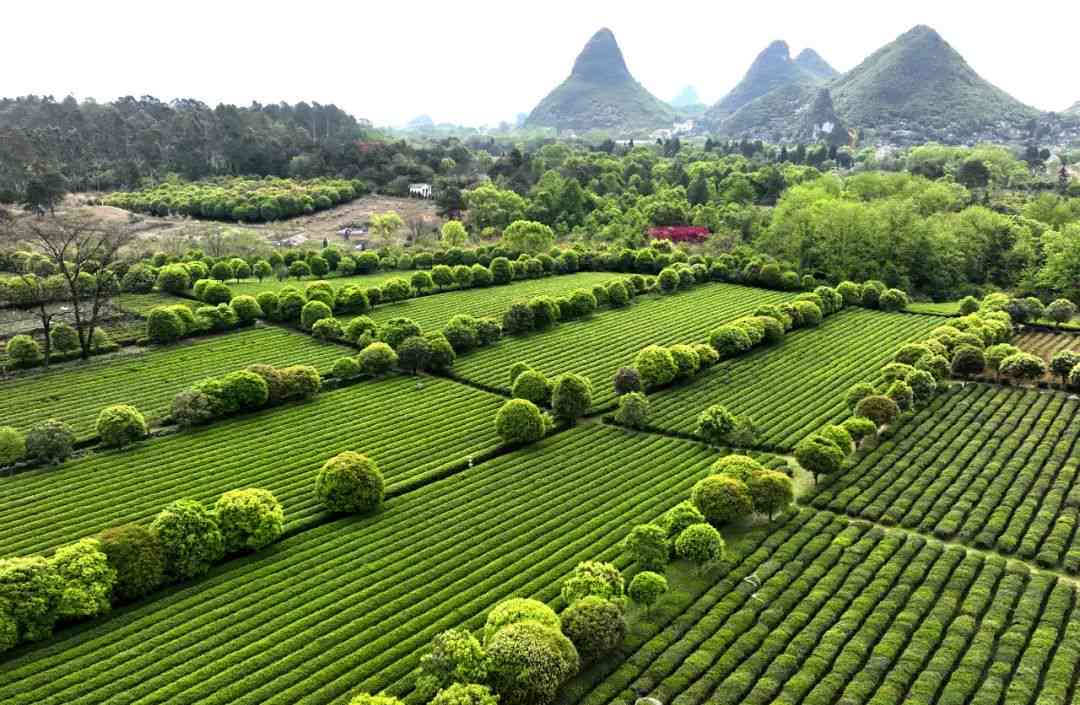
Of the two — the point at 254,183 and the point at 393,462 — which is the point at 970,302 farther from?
the point at 254,183

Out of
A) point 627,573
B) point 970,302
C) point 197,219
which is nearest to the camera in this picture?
point 627,573

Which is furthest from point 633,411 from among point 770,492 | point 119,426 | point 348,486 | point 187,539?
point 119,426

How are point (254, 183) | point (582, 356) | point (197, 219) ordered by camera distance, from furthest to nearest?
point (254, 183), point (197, 219), point (582, 356)

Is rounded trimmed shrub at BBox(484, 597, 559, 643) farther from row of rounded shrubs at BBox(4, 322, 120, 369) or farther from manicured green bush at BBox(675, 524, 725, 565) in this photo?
row of rounded shrubs at BBox(4, 322, 120, 369)

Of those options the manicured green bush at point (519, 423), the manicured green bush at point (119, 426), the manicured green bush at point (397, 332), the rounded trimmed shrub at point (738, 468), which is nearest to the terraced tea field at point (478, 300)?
the manicured green bush at point (397, 332)

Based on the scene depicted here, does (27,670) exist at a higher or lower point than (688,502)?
lower

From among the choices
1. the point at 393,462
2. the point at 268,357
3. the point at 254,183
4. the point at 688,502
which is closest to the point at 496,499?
the point at 393,462
